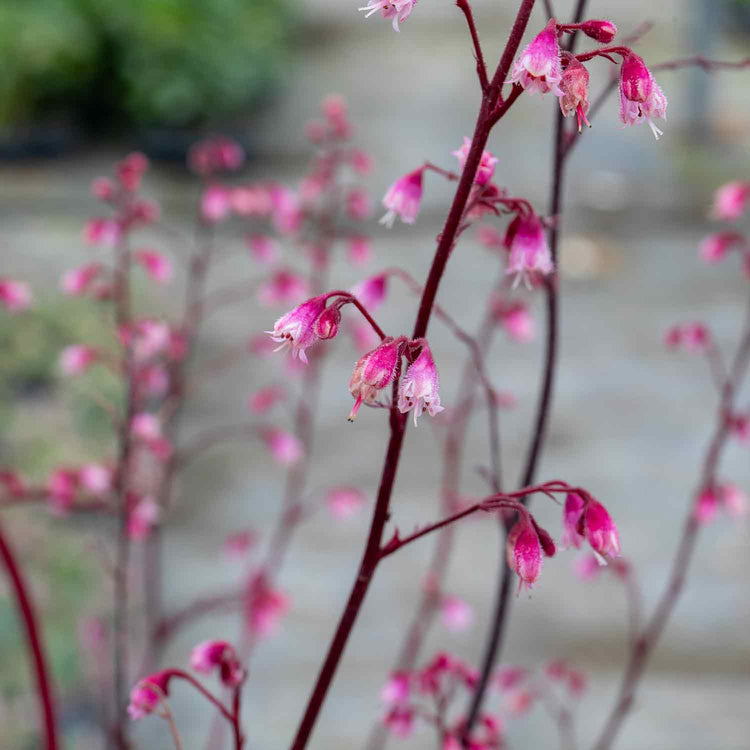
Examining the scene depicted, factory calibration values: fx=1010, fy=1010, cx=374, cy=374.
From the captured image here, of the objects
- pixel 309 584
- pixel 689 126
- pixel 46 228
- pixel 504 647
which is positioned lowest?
pixel 504 647

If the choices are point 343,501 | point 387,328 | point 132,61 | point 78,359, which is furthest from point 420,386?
point 132,61

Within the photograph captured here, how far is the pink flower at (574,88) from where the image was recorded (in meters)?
0.50

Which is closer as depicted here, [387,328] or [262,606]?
[262,606]

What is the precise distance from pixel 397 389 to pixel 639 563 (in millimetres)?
1741

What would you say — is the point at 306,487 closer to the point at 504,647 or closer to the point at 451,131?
the point at 504,647

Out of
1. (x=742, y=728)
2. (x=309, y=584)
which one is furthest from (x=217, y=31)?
(x=742, y=728)

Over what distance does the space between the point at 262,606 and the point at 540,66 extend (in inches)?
37.9

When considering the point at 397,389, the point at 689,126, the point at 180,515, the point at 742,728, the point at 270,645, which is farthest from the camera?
the point at 689,126

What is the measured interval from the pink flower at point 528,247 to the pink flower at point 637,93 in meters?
0.09

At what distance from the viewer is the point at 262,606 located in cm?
131

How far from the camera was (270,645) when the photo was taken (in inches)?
76.0

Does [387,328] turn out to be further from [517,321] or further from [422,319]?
[422,319]

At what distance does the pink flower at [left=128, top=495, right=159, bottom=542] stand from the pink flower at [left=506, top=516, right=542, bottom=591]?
31.3 inches

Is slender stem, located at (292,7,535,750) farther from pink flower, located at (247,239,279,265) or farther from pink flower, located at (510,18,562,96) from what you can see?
pink flower, located at (247,239,279,265)
